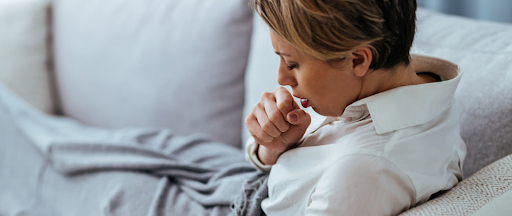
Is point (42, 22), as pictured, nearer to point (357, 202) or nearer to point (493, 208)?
point (357, 202)

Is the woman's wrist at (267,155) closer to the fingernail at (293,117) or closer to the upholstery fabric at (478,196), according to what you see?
the fingernail at (293,117)

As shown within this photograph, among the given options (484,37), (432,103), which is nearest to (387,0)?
(432,103)

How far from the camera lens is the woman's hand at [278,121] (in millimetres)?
736

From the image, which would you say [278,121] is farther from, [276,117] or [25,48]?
[25,48]

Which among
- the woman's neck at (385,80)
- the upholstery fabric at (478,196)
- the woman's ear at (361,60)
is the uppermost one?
the woman's ear at (361,60)

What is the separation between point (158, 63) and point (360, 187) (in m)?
0.90

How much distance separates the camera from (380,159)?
2.08ft

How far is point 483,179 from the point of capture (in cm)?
68

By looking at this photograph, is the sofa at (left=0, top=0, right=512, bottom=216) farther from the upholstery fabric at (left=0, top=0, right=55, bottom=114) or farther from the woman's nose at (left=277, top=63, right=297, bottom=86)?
the woman's nose at (left=277, top=63, right=297, bottom=86)

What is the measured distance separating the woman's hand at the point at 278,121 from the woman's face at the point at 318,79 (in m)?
0.04

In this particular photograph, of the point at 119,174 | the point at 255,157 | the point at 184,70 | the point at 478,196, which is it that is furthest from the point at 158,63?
the point at 478,196

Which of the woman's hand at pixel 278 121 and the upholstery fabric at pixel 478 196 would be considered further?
the woman's hand at pixel 278 121

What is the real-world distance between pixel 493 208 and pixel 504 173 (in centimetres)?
8

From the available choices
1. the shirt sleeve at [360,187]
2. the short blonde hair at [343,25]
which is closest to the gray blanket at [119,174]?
the shirt sleeve at [360,187]
